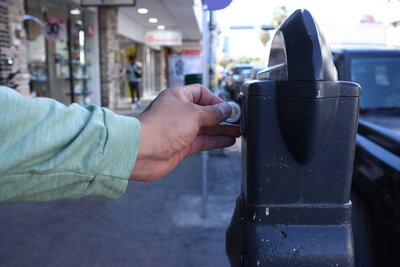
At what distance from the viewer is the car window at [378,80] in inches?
159

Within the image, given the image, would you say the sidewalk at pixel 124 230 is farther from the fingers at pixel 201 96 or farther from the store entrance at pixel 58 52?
the store entrance at pixel 58 52

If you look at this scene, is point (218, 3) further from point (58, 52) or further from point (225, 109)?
point (58, 52)

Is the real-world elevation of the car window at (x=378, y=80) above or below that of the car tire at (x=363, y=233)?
above

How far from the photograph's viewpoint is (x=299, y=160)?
1.30m

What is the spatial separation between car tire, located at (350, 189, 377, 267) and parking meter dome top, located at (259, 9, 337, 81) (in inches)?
82.0

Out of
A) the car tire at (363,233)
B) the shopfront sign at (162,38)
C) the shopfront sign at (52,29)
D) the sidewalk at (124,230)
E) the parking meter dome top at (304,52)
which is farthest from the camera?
the shopfront sign at (162,38)

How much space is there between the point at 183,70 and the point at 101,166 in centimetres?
1147

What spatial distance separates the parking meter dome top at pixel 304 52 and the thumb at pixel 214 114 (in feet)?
0.79

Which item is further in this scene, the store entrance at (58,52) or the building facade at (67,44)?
the store entrance at (58,52)

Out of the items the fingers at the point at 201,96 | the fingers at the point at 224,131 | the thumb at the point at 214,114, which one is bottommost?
the fingers at the point at 224,131

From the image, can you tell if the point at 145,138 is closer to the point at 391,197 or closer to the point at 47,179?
the point at 47,179

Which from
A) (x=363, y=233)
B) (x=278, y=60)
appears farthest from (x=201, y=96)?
(x=363, y=233)

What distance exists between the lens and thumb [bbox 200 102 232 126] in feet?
4.52

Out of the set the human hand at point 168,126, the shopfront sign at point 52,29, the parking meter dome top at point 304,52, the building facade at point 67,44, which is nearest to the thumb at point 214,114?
the human hand at point 168,126
